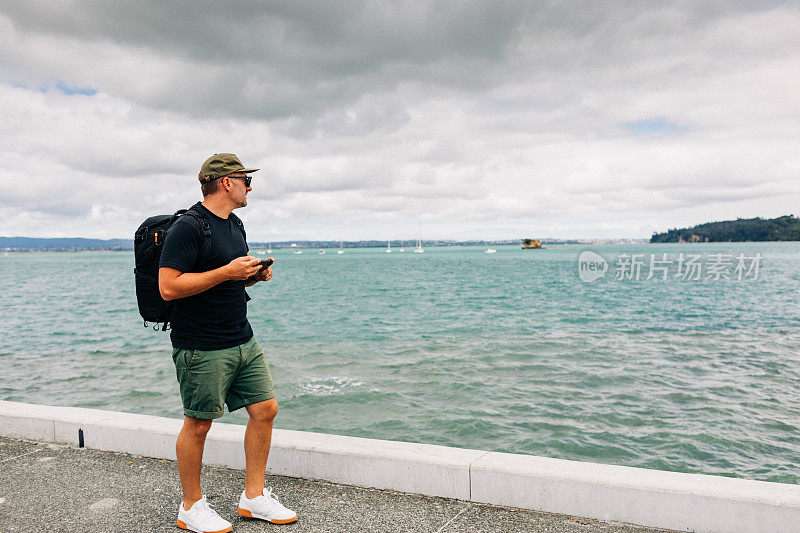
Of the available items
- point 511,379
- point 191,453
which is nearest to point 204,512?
point 191,453

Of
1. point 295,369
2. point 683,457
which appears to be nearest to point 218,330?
point 683,457

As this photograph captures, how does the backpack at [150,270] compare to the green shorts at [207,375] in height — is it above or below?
above

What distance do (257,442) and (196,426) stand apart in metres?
0.43

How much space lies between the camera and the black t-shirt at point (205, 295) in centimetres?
310

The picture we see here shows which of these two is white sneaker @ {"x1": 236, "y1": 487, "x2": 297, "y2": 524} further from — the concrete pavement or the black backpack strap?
the black backpack strap

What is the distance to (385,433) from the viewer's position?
9.42 m

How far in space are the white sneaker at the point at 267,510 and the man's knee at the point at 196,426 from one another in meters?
0.56

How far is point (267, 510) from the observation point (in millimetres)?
3473

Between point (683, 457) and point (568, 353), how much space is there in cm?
830

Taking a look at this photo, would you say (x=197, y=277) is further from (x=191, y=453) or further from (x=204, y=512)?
(x=204, y=512)

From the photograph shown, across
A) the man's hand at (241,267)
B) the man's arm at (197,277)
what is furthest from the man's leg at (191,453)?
the man's hand at (241,267)

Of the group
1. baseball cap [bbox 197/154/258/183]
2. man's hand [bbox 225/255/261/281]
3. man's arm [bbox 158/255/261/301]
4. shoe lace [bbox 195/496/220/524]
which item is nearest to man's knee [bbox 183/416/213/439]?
shoe lace [bbox 195/496/220/524]

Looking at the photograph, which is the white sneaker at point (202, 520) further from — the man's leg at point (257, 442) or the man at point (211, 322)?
the man's leg at point (257, 442)

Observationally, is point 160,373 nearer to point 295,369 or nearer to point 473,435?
point 295,369
